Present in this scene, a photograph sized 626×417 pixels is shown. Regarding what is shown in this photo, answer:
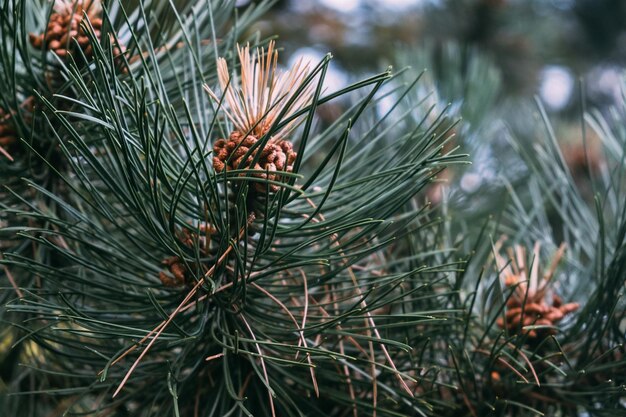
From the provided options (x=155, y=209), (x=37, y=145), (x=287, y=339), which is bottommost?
(x=287, y=339)

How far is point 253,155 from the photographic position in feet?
1.78

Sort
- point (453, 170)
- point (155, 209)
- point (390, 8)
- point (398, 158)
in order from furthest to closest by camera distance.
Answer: point (390, 8) < point (453, 170) < point (398, 158) < point (155, 209)

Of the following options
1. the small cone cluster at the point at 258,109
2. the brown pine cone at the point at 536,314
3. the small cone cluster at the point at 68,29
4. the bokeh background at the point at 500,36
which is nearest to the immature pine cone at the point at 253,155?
the small cone cluster at the point at 258,109

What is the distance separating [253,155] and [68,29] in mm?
212

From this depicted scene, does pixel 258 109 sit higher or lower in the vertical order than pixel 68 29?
lower

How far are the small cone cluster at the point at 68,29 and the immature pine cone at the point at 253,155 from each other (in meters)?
0.15

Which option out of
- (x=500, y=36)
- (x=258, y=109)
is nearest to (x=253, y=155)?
(x=258, y=109)

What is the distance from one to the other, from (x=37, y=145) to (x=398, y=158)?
333 millimetres

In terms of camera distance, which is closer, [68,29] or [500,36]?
[68,29]

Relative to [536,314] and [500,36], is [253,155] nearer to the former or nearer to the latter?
[536,314]

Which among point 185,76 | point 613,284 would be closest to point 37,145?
point 185,76

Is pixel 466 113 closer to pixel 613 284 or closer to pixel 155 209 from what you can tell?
pixel 613 284

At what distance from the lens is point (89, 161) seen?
52 centimetres

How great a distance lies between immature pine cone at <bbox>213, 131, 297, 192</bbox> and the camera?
→ 53cm
